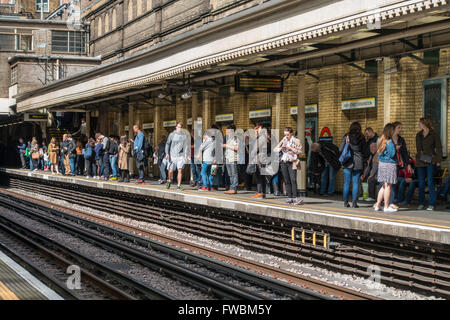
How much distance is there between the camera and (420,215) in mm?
10336

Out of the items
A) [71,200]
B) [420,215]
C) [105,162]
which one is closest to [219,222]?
[420,215]

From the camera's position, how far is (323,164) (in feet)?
52.4

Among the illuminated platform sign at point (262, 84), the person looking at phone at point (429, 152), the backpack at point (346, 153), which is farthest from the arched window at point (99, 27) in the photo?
the person looking at phone at point (429, 152)

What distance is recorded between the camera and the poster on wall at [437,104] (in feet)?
42.8

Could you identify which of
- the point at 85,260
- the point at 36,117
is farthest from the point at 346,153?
the point at 36,117

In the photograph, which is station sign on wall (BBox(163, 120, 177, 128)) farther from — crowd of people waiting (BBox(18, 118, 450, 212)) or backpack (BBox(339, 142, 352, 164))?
backpack (BBox(339, 142, 352, 164))

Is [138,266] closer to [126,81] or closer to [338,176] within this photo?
[338,176]

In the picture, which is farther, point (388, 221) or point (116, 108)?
point (116, 108)

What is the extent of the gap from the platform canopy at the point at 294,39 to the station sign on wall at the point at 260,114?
4.71 ft

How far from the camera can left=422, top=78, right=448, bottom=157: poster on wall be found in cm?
1304

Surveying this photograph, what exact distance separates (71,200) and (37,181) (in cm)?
565

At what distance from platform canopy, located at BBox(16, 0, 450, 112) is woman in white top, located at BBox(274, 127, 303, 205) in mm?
1714

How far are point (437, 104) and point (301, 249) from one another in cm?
466

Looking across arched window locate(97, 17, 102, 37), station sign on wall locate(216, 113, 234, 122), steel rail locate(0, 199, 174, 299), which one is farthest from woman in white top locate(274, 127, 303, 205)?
arched window locate(97, 17, 102, 37)
